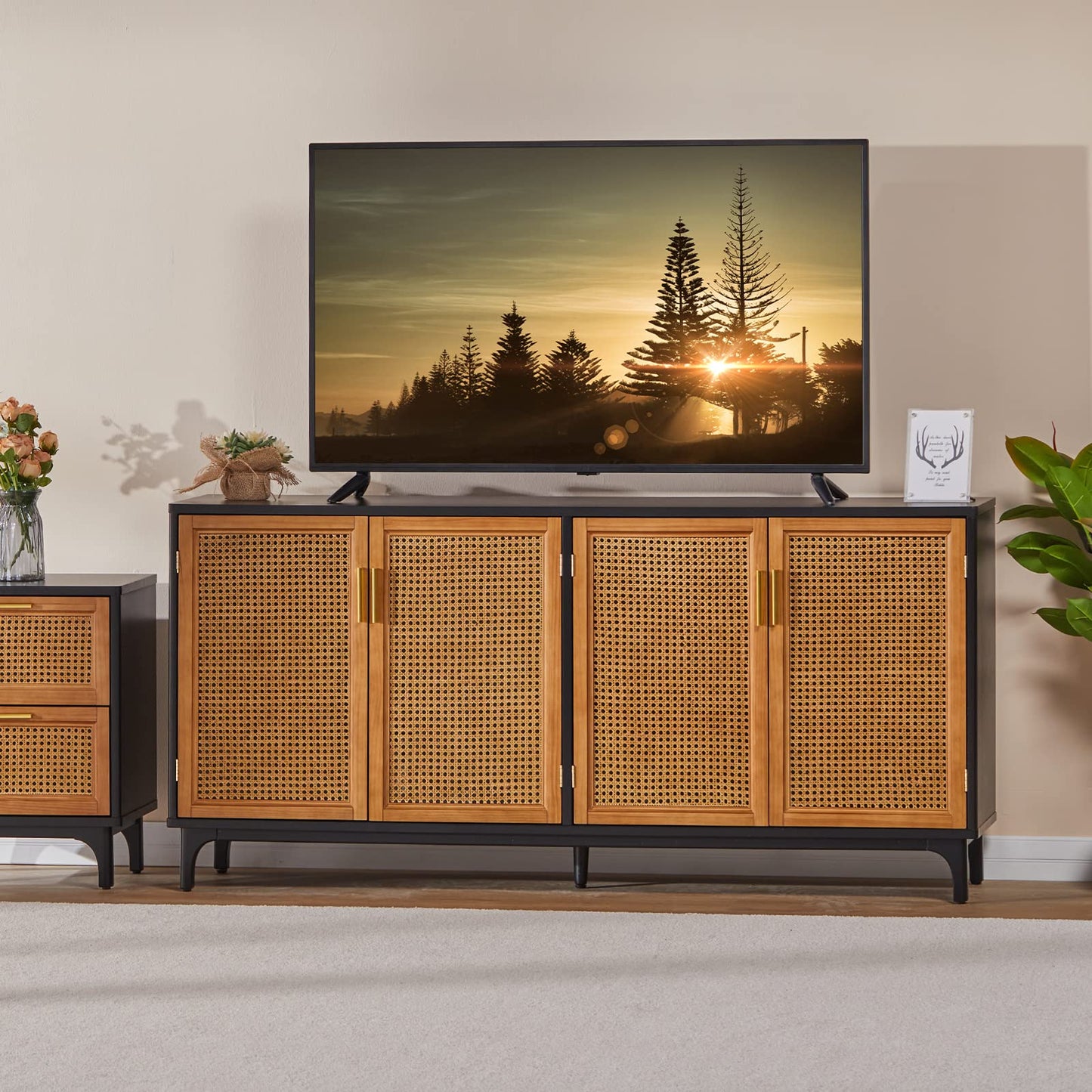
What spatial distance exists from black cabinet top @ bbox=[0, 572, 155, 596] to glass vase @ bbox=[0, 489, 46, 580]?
0.04 m

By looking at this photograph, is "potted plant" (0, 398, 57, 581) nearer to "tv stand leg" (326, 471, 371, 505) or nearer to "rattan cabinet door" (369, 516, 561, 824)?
"tv stand leg" (326, 471, 371, 505)

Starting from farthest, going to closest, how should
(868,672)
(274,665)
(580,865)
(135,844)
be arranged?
(135,844), (580,865), (274,665), (868,672)

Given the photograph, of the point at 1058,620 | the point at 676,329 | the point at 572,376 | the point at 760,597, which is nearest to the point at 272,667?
the point at 572,376

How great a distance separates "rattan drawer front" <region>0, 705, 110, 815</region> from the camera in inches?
135

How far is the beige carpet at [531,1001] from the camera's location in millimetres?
2361

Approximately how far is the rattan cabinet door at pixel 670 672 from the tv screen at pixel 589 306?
30 centimetres

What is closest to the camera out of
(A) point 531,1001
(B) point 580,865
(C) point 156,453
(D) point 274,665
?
(A) point 531,1001

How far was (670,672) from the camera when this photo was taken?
334 centimetres

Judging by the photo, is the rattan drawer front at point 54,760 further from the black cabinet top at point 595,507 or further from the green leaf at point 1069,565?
the green leaf at point 1069,565

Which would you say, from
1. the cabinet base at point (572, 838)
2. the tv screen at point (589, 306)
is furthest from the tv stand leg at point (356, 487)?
the cabinet base at point (572, 838)

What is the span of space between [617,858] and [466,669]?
2.55ft

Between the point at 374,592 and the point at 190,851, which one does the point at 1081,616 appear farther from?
the point at 190,851

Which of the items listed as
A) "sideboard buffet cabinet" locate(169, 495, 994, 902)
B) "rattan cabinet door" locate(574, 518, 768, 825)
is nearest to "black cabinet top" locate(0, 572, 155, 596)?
"sideboard buffet cabinet" locate(169, 495, 994, 902)

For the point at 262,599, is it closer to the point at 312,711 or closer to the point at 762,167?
the point at 312,711
